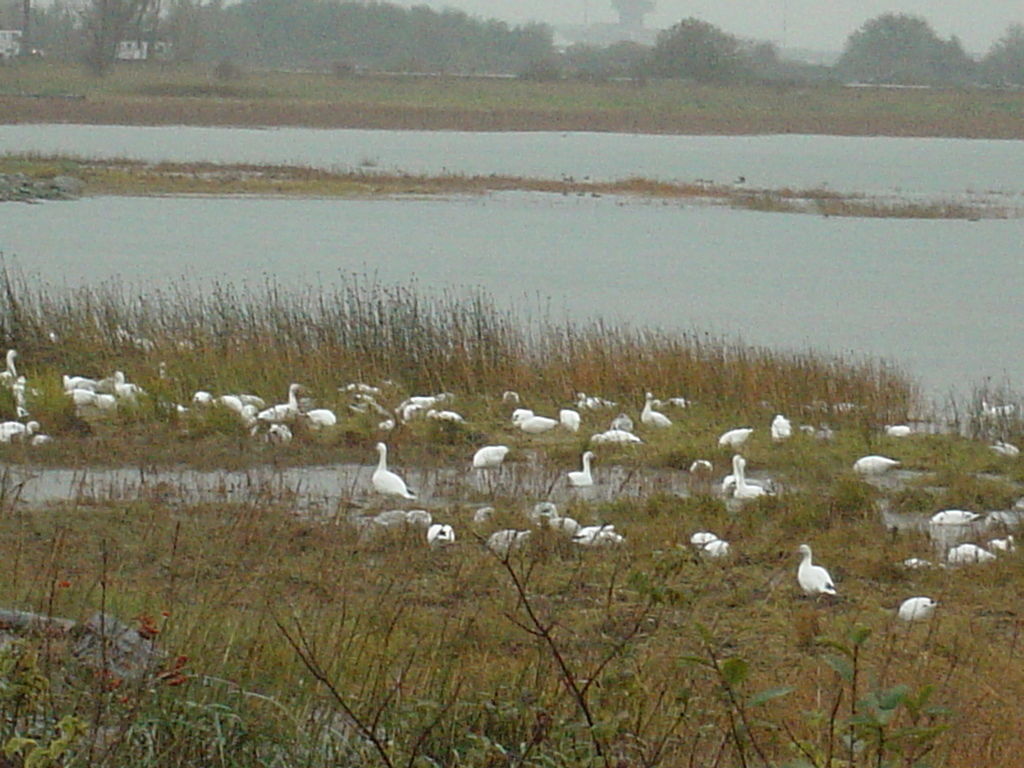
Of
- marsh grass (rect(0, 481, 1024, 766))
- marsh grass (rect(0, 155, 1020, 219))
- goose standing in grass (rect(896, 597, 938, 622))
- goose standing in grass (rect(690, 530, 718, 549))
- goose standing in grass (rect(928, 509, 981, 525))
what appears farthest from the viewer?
marsh grass (rect(0, 155, 1020, 219))

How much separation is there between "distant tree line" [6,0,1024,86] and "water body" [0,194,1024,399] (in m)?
55.7

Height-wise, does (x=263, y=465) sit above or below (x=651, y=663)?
below

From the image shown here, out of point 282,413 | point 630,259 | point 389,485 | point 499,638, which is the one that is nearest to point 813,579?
point 499,638

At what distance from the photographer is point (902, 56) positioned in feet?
429

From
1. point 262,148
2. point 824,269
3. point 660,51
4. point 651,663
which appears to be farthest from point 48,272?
point 660,51

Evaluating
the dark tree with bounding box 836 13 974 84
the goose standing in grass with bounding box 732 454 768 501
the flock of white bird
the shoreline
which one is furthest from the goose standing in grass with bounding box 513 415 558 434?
the dark tree with bounding box 836 13 974 84

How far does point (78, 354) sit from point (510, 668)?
31.1ft

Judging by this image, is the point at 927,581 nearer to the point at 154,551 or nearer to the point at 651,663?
the point at 651,663

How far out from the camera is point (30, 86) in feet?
270

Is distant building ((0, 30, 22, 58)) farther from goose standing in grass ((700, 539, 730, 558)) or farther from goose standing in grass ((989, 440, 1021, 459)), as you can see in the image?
goose standing in grass ((700, 539, 730, 558))

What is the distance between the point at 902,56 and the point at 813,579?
129 meters

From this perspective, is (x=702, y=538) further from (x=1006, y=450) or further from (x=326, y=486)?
(x=1006, y=450)

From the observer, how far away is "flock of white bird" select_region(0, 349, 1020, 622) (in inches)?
336

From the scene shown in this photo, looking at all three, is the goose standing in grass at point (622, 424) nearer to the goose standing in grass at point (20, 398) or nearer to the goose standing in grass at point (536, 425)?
the goose standing in grass at point (536, 425)
